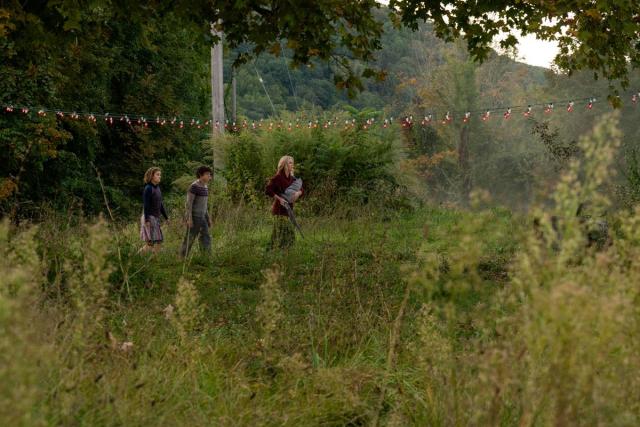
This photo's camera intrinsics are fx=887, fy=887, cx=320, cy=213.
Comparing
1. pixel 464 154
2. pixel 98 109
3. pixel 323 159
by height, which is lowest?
pixel 464 154

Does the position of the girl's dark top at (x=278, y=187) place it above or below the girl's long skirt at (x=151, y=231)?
above

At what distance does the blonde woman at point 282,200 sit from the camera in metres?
12.6

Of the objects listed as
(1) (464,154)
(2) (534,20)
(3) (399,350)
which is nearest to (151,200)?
(2) (534,20)

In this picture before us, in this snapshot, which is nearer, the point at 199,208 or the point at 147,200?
the point at 199,208

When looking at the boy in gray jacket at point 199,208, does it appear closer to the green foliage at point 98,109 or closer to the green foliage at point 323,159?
the green foliage at point 323,159

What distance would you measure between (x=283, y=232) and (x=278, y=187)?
0.73m

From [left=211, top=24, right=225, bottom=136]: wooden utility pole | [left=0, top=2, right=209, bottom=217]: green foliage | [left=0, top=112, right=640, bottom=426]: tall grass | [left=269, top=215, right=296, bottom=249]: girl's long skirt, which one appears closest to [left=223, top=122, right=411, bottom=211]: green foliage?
[left=211, top=24, right=225, bottom=136]: wooden utility pole

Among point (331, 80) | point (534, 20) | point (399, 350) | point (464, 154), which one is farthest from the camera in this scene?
point (331, 80)

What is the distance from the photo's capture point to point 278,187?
12.9 meters

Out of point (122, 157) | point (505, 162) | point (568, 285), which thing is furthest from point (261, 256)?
point (505, 162)

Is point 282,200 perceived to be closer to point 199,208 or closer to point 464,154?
point 199,208

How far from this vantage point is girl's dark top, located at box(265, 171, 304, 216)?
42.1ft

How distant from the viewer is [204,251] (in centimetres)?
1197

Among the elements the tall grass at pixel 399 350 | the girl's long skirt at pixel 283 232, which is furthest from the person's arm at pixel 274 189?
the tall grass at pixel 399 350
